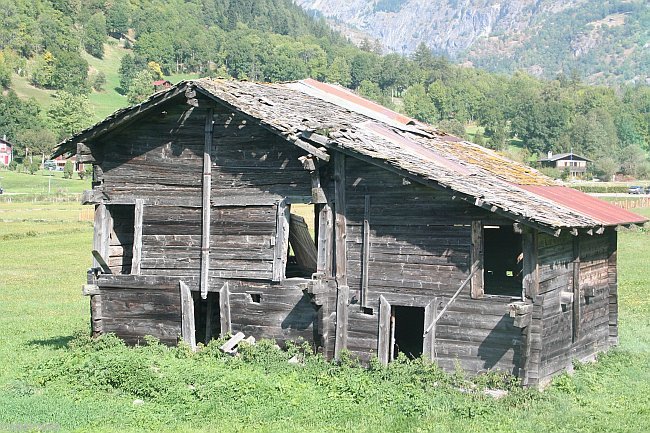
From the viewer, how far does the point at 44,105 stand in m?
164

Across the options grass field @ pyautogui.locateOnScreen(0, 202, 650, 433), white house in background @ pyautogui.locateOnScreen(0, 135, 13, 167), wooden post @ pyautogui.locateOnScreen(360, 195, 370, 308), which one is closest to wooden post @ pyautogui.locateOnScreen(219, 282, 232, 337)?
grass field @ pyautogui.locateOnScreen(0, 202, 650, 433)

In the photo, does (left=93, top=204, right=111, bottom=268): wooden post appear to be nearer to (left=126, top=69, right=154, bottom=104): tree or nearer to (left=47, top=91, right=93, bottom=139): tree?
(left=47, top=91, right=93, bottom=139): tree

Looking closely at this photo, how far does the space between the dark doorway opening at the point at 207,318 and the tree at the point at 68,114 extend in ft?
417

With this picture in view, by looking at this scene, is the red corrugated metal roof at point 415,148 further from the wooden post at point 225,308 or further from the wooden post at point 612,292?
the wooden post at point 612,292

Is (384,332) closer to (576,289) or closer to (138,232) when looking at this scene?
(576,289)

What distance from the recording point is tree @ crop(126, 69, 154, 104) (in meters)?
174

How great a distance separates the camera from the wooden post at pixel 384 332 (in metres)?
17.8

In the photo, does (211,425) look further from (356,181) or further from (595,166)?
(595,166)

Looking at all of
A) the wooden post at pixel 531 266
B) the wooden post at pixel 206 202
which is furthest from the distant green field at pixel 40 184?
the wooden post at pixel 531 266

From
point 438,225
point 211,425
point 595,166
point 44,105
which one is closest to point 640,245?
point 438,225

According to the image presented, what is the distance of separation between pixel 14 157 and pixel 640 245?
10736 cm

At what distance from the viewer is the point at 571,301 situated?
1756 centimetres

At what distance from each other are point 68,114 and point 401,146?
137 m

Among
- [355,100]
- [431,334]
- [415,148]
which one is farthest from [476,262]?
[355,100]
